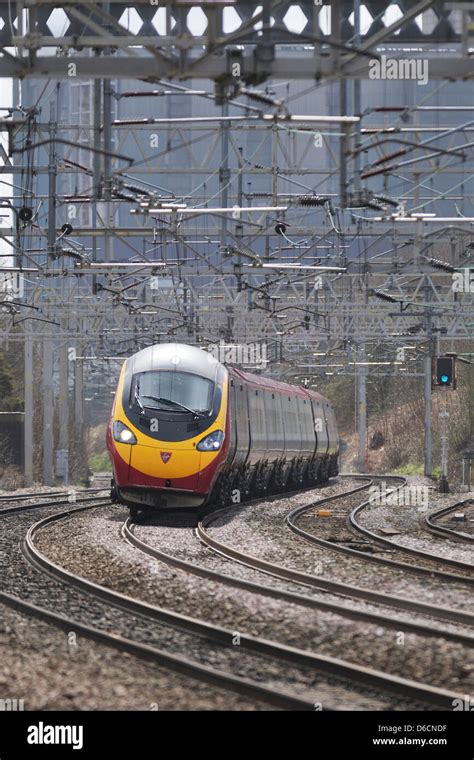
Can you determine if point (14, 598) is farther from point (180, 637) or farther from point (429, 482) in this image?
point (429, 482)

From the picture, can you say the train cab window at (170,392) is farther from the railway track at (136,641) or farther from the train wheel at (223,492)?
the railway track at (136,641)

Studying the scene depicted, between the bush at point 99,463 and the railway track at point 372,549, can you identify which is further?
the bush at point 99,463

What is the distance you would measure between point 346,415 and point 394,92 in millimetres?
24790

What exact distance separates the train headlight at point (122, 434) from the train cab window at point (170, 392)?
1.24ft

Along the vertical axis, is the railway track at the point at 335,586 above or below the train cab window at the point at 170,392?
below

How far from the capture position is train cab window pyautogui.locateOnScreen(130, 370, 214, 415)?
2083 cm

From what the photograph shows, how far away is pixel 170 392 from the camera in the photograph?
2100 cm

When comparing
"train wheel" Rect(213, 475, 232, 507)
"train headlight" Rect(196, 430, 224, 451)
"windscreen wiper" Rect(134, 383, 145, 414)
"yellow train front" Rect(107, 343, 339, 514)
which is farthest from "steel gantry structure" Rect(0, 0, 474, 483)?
"train wheel" Rect(213, 475, 232, 507)

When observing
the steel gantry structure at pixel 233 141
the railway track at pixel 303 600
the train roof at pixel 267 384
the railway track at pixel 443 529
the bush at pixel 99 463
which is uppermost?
the steel gantry structure at pixel 233 141

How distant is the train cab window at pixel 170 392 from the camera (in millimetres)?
20828

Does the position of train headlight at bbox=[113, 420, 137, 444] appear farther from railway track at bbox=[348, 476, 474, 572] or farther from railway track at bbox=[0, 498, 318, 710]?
railway track at bbox=[0, 498, 318, 710]

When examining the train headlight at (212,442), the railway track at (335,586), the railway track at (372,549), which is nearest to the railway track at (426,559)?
the railway track at (372,549)
